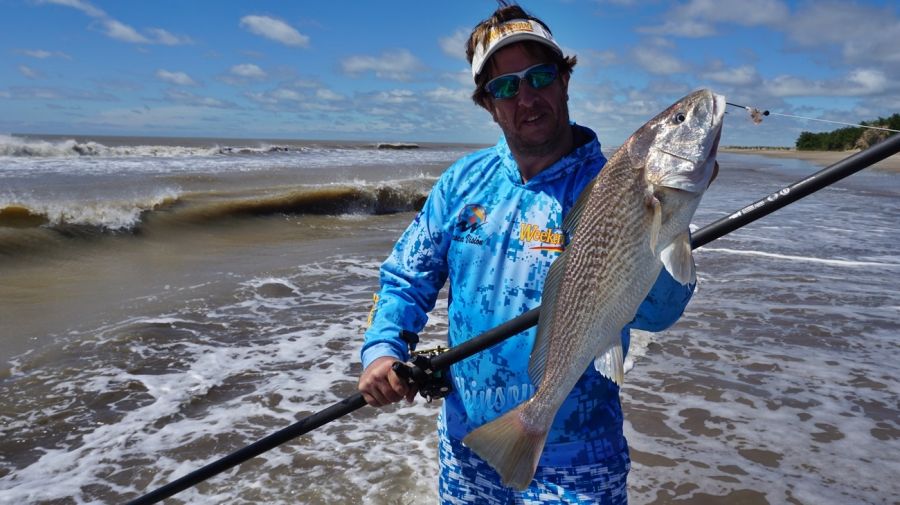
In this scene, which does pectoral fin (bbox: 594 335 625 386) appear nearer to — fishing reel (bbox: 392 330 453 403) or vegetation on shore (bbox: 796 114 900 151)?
fishing reel (bbox: 392 330 453 403)

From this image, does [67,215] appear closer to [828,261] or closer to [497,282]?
[497,282]

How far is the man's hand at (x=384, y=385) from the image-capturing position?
2.44 meters

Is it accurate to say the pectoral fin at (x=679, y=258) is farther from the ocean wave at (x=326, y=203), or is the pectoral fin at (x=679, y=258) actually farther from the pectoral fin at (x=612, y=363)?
the ocean wave at (x=326, y=203)

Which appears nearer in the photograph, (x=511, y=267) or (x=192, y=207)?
(x=511, y=267)

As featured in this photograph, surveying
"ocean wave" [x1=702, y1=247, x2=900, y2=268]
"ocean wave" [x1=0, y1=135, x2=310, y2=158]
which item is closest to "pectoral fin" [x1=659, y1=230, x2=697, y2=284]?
"ocean wave" [x1=702, y1=247, x2=900, y2=268]

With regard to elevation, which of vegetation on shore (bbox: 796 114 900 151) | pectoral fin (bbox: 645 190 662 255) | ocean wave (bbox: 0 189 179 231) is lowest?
ocean wave (bbox: 0 189 179 231)

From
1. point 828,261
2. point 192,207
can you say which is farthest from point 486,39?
point 192,207

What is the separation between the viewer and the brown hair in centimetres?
250

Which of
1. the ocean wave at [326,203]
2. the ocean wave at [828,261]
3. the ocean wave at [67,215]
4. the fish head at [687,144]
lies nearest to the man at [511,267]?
the fish head at [687,144]

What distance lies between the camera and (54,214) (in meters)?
12.0

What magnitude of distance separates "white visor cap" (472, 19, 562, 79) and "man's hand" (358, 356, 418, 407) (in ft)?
4.10

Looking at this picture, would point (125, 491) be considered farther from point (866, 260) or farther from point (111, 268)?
point (866, 260)

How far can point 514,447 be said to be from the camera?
205 centimetres

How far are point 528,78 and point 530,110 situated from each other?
138 mm
